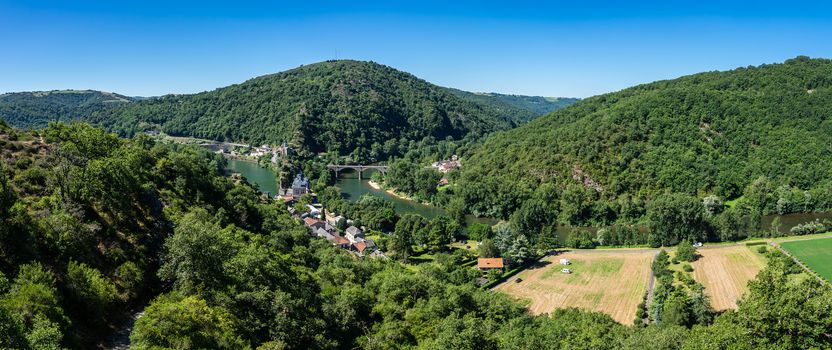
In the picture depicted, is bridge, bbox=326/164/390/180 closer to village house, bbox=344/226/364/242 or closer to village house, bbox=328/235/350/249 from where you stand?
village house, bbox=344/226/364/242

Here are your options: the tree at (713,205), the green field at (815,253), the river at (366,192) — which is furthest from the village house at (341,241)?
the tree at (713,205)

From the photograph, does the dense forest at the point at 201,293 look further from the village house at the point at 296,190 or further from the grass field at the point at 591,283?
the village house at the point at 296,190

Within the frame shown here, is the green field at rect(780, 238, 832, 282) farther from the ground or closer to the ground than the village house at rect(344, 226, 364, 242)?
closer to the ground

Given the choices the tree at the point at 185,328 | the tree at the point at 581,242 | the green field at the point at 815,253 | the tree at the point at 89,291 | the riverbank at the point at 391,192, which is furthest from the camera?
the riverbank at the point at 391,192

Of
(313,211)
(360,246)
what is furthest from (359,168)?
(360,246)

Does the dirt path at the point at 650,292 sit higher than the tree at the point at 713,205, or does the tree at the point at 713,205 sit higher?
the tree at the point at 713,205

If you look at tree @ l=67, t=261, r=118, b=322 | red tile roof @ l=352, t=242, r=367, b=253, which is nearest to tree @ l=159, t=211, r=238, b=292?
tree @ l=67, t=261, r=118, b=322
